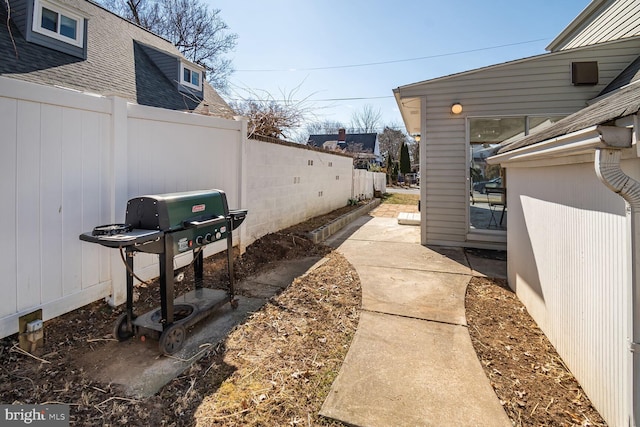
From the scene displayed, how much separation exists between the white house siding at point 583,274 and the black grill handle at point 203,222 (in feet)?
9.26

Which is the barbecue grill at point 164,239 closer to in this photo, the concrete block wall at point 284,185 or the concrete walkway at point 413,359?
the concrete walkway at point 413,359

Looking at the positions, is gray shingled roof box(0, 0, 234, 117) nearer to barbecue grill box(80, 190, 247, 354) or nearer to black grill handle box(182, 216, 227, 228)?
black grill handle box(182, 216, 227, 228)

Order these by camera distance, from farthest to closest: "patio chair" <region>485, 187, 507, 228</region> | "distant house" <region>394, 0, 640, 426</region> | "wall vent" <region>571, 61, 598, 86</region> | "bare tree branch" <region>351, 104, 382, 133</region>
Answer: "bare tree branch" <region>351, 104, 382, 133</region>
"patio chair" <region>485, 187, 507, 228</region>
"wall vent" <region>571, 61, 598, 86</region>
"distant house" <region>394, 0, 640, 426</region>

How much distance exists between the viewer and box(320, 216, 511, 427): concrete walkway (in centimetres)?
191

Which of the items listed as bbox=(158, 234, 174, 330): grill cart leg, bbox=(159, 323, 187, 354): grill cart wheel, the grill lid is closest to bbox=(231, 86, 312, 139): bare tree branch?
the grill lid

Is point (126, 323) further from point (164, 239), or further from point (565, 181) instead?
point (565, 181)

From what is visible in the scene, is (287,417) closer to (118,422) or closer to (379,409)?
(379,409)

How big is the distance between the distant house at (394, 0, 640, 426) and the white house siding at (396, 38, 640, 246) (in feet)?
0.06

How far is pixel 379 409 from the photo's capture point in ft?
6.34

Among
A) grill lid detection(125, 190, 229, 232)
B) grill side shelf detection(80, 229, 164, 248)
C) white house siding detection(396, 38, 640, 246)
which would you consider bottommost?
grill side shelf detection(80, 229, 164, 248)

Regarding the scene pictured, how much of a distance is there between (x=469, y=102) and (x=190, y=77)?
10.8m

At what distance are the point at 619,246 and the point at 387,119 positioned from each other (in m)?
41.6

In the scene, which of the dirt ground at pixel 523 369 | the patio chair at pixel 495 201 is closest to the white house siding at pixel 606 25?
the patio chair at pixel 495 201

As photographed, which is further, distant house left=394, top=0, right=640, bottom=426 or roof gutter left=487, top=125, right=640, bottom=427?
distant house left=394, top=0, right=640, bottom=426
